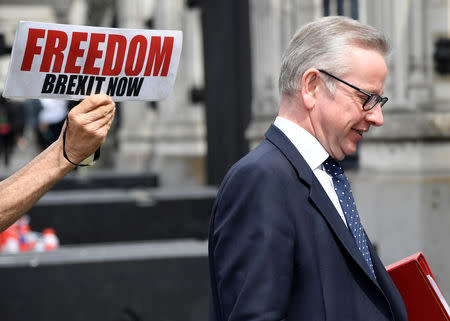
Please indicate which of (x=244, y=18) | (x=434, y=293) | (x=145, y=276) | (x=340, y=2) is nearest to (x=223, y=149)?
(x=244, y=18)

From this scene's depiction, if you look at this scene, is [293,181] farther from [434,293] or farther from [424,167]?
[424,167]

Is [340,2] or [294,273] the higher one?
[340,2]

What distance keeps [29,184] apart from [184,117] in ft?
47.3

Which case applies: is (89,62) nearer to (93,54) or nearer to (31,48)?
(93,54)

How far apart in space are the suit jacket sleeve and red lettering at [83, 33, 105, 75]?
0.49 m

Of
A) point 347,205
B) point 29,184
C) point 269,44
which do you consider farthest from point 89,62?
point 269,44

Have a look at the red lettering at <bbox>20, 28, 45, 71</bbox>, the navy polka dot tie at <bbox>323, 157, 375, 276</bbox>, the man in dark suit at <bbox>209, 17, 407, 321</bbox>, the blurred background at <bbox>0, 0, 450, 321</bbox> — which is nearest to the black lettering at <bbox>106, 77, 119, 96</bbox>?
the red lettering at <bbox>20, 28, 45, 71</bbox>

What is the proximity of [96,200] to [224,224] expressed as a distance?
7.06m

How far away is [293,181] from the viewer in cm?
234

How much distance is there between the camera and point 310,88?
243cm

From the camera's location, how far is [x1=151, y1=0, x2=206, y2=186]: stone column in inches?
640

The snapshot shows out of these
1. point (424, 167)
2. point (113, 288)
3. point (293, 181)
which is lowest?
point (113, 288)

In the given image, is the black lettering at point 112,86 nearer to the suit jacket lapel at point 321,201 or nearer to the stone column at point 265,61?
the suit jacket lapel at point 321,201

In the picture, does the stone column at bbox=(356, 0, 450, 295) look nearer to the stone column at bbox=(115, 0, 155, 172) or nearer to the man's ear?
the man's ear
